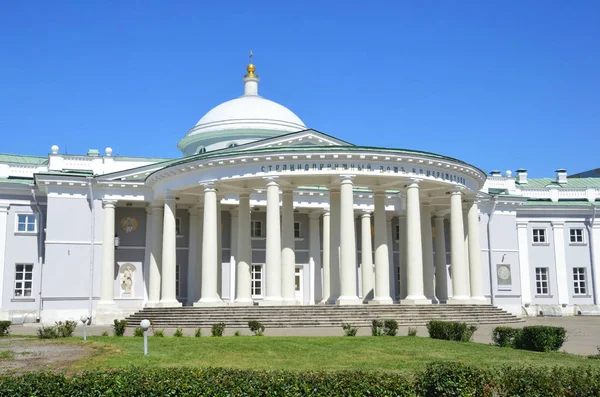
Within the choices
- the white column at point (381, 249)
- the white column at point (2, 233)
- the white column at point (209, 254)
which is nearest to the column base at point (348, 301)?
the white column at point (381, 249)

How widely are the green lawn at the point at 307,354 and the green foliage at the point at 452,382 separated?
3.95 meters

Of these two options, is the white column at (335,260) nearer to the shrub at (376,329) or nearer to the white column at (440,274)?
the shrub at (376,329)

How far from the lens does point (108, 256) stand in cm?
4216

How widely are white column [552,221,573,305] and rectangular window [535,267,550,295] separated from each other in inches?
35.0

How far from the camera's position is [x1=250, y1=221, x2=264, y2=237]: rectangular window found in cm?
4816

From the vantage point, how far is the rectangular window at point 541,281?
54.9 m

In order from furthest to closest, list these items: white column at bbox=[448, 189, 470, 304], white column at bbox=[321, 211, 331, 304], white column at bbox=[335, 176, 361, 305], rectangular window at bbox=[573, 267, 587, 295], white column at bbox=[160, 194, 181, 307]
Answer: rectangular window at bbox=[573, 267, 587, 295], white column at bbox=[321, 211, 331, 304], white column at bbox=[160, 194, 181, 307], white column at bbox=[448, 189, 470, 304], white column at bbox=[335, 176, 361, 305]

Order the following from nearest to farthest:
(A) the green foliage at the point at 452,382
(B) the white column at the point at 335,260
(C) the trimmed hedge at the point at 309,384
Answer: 1. (C) the trimmed hedge at the point at 309,384
2. (A) the green foliage at the point at 452,382
3. (B) the white column at the point at 335,260

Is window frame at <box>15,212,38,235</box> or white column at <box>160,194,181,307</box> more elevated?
window frame at <box>15,212,38,235</box>

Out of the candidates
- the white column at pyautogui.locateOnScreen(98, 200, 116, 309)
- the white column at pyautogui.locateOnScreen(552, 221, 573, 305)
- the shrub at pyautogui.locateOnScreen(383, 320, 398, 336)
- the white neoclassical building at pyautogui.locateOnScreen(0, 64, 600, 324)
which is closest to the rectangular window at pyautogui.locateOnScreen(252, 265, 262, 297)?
the white neoclassical building at pyautogui.locateOnScreen(0, 64, 600, 324)

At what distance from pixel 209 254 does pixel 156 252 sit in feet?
22.2

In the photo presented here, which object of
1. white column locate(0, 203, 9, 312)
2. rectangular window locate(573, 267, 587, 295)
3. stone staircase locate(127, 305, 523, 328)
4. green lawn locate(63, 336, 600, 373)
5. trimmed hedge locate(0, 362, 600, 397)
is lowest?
green lawn locate(63, 336, 600, 373)

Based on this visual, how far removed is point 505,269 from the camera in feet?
171

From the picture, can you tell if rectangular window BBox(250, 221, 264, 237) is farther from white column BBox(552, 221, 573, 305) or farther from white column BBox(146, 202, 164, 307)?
white column BBox(552, 221, 573, 305)
